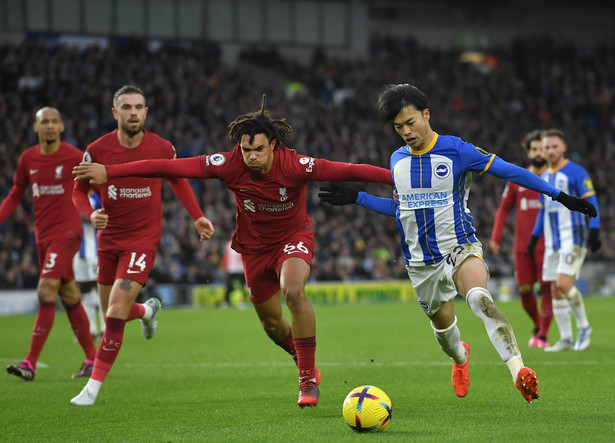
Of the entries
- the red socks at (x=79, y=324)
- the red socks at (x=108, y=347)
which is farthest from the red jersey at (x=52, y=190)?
the red socks at (x=108, y=347)

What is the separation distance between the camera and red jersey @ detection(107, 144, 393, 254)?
7047 mm

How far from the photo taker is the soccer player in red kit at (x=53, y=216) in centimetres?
984

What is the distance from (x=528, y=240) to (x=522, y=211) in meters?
0.43

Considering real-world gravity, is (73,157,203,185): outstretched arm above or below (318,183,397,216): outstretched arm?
above

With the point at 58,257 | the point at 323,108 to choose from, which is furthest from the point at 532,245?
the point at 323,108

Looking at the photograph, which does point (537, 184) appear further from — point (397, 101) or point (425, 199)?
point (397, 101)

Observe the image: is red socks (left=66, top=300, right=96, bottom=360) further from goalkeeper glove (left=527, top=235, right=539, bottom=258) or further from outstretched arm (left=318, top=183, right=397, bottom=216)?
goalkeeper glove (left=527, top=235, right=539, bottom=258)

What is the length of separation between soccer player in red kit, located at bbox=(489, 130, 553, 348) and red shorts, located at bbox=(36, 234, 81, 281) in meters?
5.53

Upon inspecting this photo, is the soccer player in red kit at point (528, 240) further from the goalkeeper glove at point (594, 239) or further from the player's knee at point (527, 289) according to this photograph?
the goalkeeper glove at point (594, 239)

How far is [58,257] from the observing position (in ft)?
32.2

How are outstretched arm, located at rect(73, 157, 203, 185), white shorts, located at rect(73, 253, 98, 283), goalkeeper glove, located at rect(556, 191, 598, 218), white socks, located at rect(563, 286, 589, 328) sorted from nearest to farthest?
goalkeeper glove, located at rect(556, 191, 598, 218), outstretched arm, located at rect(73, 157, 203, 185), white socks, located at rect(563, 286, 589, 328), white shorts, located at rect(73, 253, 98, 283)

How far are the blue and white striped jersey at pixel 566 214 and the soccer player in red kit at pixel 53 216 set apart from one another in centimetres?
587

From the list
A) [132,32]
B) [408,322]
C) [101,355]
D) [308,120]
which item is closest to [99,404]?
[101,355]

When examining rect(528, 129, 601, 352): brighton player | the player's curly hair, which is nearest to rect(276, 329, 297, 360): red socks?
the player's curly hair
